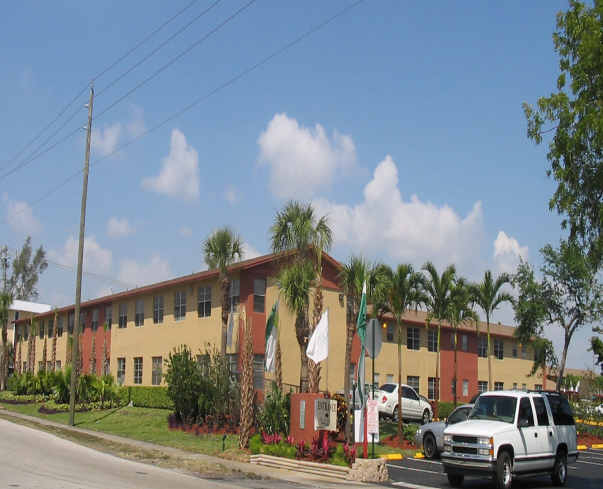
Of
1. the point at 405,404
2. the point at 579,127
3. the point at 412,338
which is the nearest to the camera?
the point at 579,127

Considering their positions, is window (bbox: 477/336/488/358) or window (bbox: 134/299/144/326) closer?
window (bbox: 134/299/144/326)

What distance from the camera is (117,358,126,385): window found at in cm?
4084

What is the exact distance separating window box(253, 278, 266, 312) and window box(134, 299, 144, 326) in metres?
10.3

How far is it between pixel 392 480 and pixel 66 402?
24944mm

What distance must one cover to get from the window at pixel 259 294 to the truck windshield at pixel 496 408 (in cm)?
1497

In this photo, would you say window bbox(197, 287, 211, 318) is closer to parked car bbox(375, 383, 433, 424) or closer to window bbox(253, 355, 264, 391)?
window bbox(253, 355, 264, 391)

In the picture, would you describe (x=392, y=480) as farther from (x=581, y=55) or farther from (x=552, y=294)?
(x=552, y=294)

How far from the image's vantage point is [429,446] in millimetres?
22891

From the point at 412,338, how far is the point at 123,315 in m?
16.9

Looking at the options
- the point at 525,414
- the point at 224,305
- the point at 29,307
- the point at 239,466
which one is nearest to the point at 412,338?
the point at 224,305

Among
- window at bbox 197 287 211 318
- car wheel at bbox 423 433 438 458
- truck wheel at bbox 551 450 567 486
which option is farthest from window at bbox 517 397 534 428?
window at bbox 197 287 211 318

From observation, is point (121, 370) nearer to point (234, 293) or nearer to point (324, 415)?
Result: point (234, 293)

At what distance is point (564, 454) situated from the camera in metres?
17.7

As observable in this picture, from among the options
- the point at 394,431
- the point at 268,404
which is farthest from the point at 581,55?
the point at 394,431
